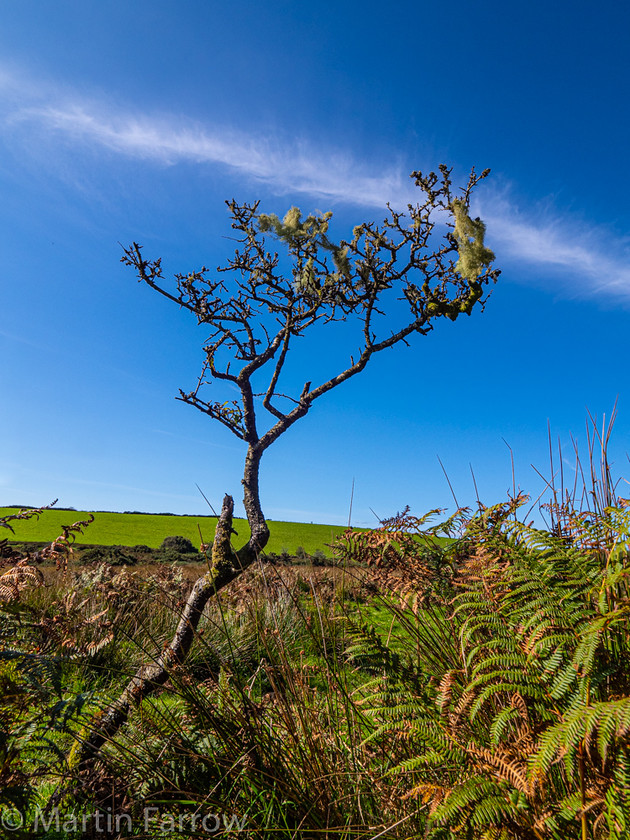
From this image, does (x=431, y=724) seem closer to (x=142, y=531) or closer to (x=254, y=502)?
(x=254, y=502)

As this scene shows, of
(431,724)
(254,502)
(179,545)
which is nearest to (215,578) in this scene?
(254,502)

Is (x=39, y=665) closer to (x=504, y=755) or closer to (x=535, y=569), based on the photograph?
(x=504, y=755)

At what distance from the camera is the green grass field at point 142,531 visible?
2788cm

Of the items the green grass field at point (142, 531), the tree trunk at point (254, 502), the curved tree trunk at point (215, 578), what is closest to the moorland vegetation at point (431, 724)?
the curved tree trunk at point (215, 578)

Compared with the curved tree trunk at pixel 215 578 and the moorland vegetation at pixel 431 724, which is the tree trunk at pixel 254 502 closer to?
the curved tree trunk at pixel 215 578

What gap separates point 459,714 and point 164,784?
1700mm

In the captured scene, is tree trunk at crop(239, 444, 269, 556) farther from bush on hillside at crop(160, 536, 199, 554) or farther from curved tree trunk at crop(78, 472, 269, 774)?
bush on hillside at crop(160, 536, 199, 554)

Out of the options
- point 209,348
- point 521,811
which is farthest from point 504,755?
point 209,348

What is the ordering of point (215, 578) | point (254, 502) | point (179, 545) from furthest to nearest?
1. point (179, 545)
2. point (254, 502)
3. point (215, 578)

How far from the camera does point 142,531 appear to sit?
32.2 meters


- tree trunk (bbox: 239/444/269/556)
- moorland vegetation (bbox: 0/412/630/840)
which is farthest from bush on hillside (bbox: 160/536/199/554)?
moorland vegetation (bbox: 0/412/630/840)

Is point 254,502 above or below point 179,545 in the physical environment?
above

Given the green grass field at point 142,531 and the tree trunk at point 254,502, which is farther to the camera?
the green grass field at point 142,531

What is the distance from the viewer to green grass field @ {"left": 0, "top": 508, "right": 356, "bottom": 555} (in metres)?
27.9
